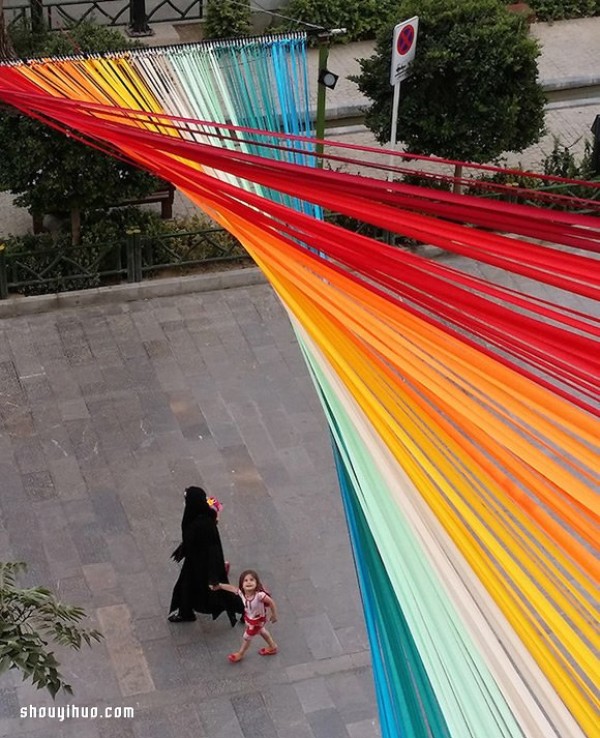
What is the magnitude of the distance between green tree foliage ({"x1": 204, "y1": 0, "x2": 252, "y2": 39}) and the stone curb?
259 inches

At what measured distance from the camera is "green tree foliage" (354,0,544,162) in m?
15.8

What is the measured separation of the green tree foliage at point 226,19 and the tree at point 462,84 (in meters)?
4.96

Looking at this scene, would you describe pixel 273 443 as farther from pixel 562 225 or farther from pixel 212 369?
pixel 562 225

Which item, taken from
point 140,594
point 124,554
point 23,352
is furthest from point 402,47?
point 140,594

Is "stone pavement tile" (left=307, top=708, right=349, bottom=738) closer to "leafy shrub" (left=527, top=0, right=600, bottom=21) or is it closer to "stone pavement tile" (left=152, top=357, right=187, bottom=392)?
"stone pavement tile" (left=152, top=357, right=187, bottom=392)

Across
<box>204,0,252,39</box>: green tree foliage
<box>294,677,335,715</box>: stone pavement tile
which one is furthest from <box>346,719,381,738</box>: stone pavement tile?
<box>204,0,252,39</box>: green tree foliage

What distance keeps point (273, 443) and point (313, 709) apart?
11.1 feet

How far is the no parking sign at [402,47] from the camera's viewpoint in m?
15.3

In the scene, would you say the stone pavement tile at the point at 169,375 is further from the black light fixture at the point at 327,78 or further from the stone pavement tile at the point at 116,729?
the stone pavement tile at the point at 116,729

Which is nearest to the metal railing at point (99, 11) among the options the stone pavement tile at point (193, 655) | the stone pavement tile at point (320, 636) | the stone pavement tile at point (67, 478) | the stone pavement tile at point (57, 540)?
the stone pavement tile at point (67, 478)

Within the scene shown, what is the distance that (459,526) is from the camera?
4.84m

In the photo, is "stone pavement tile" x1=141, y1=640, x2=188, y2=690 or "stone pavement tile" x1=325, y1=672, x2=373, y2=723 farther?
"stone pavement tile" x1=141, y1=640, x2=188, y2=690

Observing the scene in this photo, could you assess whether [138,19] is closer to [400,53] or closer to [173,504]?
[400,53]

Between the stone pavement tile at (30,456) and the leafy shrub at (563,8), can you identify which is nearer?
the stone pavement tile at (30,456)
